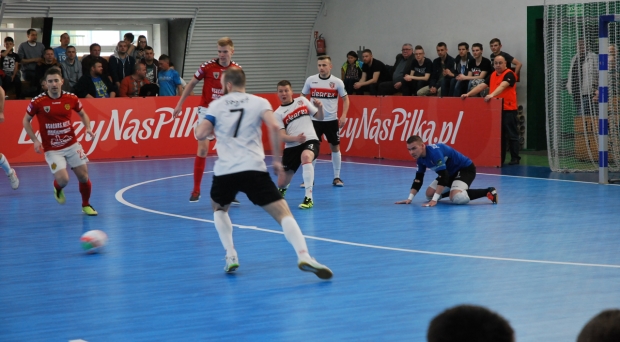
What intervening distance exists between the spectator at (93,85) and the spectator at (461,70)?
27.3ft

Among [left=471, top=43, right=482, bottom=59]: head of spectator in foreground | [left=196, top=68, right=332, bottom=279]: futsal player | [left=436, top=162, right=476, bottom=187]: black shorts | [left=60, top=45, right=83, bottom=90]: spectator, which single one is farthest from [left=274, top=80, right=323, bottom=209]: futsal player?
[left=60, top=45, right=83, bottom=90]: spectator

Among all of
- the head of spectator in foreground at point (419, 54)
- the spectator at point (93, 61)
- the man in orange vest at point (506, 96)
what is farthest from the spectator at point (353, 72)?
the spectator at point (93, 61)

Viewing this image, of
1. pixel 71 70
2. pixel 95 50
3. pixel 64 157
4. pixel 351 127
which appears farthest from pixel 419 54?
pixel 64 157

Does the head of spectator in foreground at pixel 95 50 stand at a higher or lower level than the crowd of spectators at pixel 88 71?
higher

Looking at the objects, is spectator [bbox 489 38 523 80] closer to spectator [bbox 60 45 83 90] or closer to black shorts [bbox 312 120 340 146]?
black shorts [bbox 312 120 340 146]

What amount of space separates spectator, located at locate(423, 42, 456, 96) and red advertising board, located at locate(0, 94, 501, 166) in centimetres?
191

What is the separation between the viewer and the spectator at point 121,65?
73.0ft

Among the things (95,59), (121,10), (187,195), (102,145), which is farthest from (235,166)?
(121,10)

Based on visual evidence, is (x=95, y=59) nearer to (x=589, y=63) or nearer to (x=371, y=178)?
(x=371, y=178)

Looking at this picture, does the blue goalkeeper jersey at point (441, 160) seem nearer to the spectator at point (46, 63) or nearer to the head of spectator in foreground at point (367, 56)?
the head of spectator in foreground at point (367, 56)

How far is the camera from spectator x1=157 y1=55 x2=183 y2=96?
2197 cm

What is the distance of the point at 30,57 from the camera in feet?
72.4

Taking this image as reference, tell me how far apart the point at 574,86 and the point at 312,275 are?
10.5 m

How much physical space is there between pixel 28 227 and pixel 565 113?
10654 millimetres
